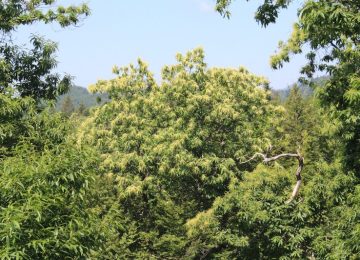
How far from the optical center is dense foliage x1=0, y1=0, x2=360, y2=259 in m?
7.21

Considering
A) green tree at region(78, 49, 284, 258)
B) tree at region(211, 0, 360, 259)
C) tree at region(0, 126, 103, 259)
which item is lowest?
tree at region(0, 126, 103, 259)

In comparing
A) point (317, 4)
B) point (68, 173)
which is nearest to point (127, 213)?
point (68, 173)

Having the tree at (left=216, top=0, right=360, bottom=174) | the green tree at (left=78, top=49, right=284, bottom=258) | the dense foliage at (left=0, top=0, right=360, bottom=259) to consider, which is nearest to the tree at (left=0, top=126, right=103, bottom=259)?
the dense foliage at (left=0, top=0, right=360, bottom=259)

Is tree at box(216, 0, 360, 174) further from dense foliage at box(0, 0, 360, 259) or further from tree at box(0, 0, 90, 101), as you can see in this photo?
tree at box(0, 0, 90, 101)

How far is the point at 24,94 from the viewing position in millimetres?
12531

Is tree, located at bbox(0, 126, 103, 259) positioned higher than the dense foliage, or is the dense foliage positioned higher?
the dense foliage

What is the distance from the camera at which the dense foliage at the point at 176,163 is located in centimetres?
721

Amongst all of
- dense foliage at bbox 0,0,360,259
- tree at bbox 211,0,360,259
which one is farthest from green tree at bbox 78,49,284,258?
tree at bbox 211,0,360,259

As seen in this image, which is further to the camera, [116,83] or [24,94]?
[116,83]

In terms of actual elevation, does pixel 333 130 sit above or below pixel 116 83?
below

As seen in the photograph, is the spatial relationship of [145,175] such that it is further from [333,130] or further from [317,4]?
[317,4]

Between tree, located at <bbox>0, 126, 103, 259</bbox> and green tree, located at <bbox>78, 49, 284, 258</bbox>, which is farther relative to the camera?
green tree, located at <bbox>78, 49, 284, 258</bbox>

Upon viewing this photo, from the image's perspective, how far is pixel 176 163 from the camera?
21.4 metres

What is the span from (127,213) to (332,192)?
12575mm
